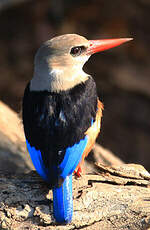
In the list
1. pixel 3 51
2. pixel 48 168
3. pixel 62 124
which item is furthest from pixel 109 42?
pixel 3 51

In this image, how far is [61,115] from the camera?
3725 millimetres

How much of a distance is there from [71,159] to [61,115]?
1.18 ft

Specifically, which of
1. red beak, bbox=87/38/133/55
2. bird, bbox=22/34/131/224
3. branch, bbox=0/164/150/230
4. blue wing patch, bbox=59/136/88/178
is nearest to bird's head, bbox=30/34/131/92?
bird, bbox=22/34/131/224

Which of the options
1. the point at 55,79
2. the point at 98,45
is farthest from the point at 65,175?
the point at 98,45

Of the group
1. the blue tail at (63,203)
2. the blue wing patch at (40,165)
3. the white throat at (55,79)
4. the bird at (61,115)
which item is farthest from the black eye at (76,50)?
the blue tail at (63,203)

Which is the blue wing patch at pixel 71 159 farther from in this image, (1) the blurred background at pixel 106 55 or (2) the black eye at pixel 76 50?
(1) the blurred background at pixel 106 55

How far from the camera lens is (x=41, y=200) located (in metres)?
3.64

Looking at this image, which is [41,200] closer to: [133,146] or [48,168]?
[48,168]

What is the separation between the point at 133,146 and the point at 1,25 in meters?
3.39

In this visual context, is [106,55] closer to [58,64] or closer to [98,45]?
[98,45]

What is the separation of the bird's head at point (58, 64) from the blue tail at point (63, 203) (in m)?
Result: 0.83

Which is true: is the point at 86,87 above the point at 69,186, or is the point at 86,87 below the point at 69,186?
above

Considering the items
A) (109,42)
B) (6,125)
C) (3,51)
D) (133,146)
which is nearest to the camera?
(109,42)

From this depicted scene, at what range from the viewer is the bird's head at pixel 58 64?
12.8 ft
